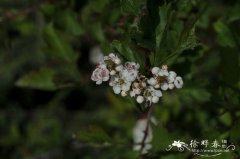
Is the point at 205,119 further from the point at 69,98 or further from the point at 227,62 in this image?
the point at 69,98

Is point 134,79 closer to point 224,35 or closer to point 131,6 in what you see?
point 131,6

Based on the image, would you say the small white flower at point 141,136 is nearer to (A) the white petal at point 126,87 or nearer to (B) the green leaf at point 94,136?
(B) the green leaf at point 94,136

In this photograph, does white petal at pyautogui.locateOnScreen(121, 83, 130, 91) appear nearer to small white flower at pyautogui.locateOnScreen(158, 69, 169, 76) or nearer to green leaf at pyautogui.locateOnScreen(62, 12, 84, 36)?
small white flower at pyautogui.locateOnScreen(158, 69, 169, 76)

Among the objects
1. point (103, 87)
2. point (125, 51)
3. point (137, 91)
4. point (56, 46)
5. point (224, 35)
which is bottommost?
point (137, 91)

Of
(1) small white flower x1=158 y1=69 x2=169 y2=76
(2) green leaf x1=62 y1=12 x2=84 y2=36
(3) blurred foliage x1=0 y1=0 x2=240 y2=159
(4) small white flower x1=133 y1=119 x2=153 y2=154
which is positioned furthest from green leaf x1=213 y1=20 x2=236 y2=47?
(2) green leaf x1=62 y1=12 x2=84 y2=36

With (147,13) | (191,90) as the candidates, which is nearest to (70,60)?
(191,90)

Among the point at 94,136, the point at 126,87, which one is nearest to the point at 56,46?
the point at 94,136
